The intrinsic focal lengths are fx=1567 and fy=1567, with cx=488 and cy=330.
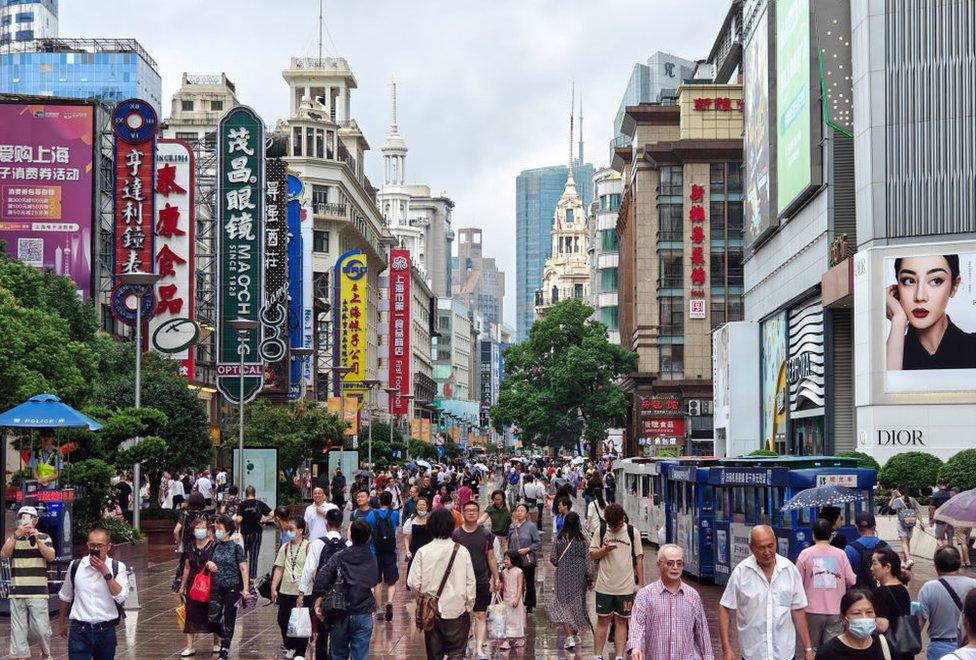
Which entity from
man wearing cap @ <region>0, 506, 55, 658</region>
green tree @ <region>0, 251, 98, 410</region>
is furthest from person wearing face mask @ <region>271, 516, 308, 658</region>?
green tree @ <region>0, 251, 98, 410</region>

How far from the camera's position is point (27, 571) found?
14.9 m

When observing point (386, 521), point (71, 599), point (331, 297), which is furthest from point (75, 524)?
point (331, 297)

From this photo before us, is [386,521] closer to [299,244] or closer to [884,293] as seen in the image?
[884,293]

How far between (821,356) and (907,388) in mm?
7561

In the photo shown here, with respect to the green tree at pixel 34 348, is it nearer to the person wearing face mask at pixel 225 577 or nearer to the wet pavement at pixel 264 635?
the wet pavement at pixel 264 635

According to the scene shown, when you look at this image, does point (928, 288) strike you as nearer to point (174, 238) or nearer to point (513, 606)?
point (174, 238)

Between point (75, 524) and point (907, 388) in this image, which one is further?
point (907, 388)

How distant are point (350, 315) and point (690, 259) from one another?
21591 millimetres

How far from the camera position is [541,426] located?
3509 inches

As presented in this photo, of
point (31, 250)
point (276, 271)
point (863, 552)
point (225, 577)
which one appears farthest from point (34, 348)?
point (863, 552)

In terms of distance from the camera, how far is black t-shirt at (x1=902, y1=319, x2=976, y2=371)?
50438 millimetres

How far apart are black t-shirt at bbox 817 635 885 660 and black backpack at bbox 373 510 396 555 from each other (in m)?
11.7

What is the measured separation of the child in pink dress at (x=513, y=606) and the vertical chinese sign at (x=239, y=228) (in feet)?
98.8

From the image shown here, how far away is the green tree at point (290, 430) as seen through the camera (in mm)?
49719
